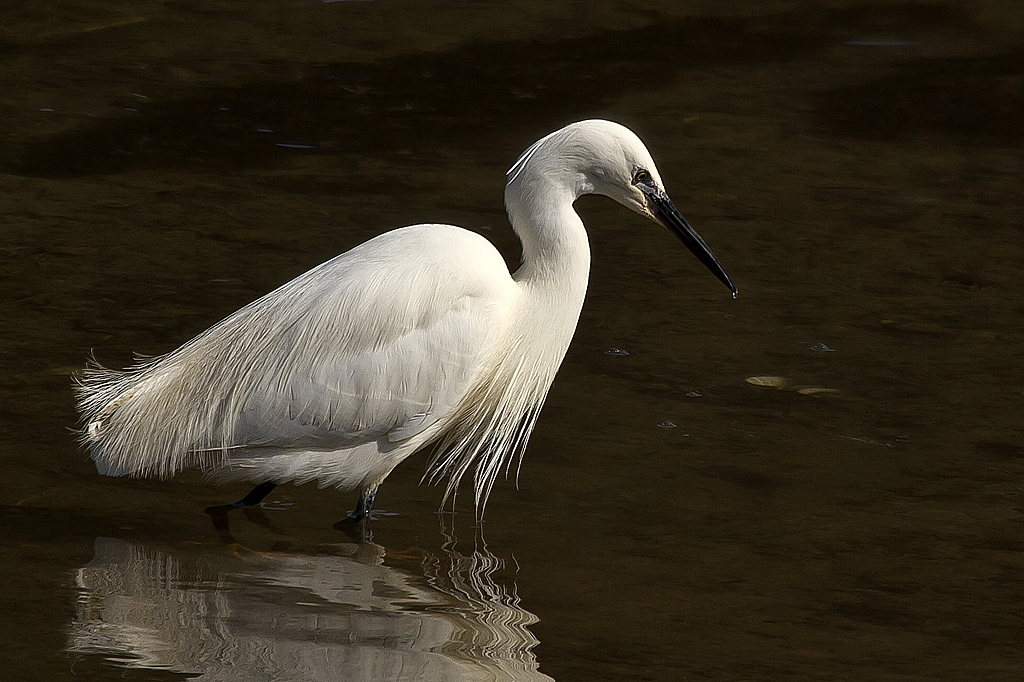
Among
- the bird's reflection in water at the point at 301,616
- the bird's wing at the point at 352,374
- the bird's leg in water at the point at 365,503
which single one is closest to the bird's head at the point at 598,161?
the bird's wing at the point at 352,374

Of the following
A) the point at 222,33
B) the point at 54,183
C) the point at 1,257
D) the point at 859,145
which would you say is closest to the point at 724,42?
the point at 859,145

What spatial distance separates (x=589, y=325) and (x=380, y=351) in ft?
6.08

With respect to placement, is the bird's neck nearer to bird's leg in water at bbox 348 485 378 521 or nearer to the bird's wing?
the bird's wing

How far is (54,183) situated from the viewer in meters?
6.98

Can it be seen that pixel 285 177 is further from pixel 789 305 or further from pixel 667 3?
pixel 667 3

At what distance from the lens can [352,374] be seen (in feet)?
13.6

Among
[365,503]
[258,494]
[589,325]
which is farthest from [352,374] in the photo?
[589,325]

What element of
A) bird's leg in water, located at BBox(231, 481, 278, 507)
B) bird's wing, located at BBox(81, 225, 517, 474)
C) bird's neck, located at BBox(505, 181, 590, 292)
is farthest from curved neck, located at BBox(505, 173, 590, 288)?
bird's leg in water, located at BBox(231, 481, 278, 507)

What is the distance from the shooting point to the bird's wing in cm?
412

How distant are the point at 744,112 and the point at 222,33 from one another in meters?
3.71

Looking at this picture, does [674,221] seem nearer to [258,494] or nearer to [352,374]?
[352,374]

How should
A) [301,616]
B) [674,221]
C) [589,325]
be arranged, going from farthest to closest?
[589,325], [674,221], [301,616]

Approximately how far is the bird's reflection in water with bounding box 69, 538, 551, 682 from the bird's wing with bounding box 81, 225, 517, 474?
14.0 inches

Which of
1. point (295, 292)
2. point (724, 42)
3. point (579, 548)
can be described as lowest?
point (579, 548)
